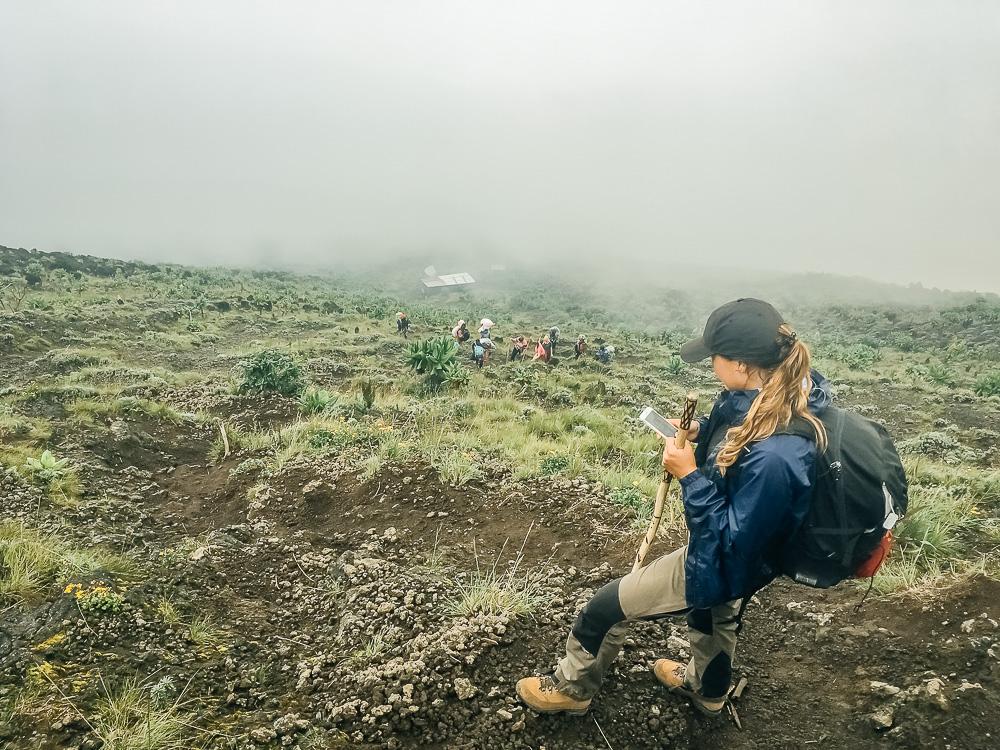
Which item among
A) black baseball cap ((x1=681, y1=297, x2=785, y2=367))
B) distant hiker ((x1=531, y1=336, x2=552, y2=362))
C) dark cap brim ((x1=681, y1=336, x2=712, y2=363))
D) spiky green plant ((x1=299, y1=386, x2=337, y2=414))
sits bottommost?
distant hiker ((x1=531, y1=336, x2=552, y2=362))

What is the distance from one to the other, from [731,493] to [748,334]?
0.60 meters

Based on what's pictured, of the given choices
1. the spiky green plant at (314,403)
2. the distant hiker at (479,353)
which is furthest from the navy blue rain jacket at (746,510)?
the distant hiker at (479,353)

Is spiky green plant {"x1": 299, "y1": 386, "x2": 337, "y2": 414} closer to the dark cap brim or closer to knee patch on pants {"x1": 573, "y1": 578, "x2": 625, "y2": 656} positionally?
knee patch on pants {"x1": 573, "y1": 578, "x2": 625, "y2": 656}

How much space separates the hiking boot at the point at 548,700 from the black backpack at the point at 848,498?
4.34ft

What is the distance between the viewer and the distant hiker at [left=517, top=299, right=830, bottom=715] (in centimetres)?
200

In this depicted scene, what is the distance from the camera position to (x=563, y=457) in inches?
256

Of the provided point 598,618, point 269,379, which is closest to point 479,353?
point 269,379

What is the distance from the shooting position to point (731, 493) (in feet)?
6.97

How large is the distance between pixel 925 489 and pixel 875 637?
3214 mm

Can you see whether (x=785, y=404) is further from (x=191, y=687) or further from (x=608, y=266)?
(x=608, y=266)

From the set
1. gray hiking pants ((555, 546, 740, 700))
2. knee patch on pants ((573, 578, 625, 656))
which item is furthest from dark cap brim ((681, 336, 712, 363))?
knee patch on pants ((573, 578, 625, 656))

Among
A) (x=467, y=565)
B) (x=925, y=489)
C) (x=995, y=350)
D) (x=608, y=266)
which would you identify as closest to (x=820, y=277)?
(x=608, y=266)

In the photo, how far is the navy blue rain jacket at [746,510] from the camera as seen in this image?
197 centimetres

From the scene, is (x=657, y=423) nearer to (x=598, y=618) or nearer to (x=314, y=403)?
(x=598, y=618)
